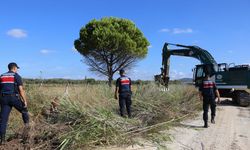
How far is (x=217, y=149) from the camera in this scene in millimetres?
9336

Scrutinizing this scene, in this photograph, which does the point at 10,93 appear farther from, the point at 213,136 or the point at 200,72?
the point at 200,72

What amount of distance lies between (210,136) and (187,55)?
50.7 ft

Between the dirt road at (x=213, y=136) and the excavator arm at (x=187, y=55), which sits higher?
the excavator arm at (x=187, y=55)

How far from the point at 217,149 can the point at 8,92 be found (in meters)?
5.39

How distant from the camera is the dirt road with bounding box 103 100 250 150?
378 inches

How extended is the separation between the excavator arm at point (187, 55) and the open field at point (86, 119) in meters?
9.14

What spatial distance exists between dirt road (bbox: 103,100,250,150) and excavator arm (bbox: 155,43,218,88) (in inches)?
373

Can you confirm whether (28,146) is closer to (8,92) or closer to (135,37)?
(8,92)

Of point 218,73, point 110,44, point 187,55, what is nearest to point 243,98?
point 218,73

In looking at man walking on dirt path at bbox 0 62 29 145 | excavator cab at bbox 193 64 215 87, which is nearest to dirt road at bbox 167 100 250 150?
man walking on dirt path at bbox 0 62 29 145

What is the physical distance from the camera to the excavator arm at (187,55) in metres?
24.0

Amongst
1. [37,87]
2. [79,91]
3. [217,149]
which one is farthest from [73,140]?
[37,87]

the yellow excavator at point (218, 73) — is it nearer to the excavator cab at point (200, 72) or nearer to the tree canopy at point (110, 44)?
the excavator cab at point (200, 72)

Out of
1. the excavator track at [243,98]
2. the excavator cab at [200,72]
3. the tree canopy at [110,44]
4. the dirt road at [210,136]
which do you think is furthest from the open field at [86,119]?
the tree canopy at [110,44]
